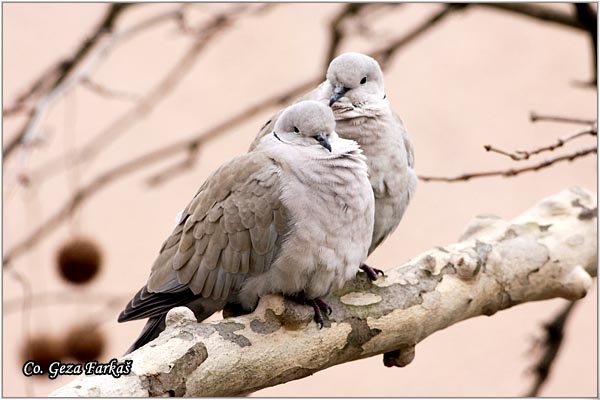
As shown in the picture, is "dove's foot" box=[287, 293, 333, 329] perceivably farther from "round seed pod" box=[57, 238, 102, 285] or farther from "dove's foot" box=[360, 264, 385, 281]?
"round seed pod" box=[57, 238, 102, 285]

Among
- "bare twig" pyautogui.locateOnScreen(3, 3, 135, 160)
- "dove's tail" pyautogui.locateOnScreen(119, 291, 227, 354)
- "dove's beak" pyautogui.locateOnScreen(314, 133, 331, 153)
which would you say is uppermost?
"bare twig" pyautogui.locateOnScreen(3, 3, 135, 160)

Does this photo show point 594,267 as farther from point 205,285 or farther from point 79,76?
point 79,76

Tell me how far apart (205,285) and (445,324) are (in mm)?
477

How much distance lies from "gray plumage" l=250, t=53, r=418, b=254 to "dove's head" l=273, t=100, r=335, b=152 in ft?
0.46

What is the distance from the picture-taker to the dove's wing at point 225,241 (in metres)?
1.47

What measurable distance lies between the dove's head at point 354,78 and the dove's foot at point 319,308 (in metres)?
0.36

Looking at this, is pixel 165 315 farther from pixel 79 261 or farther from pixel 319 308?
pixel 79 261

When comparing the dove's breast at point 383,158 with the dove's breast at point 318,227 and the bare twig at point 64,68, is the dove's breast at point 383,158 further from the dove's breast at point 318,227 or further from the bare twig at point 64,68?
the bare twig at point 64,68

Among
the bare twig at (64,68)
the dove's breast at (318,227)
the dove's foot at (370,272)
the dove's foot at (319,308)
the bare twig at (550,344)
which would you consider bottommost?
the bare twig at (550,344)

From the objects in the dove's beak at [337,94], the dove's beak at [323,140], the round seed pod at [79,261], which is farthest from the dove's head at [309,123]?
the round seed pod at [79,261]

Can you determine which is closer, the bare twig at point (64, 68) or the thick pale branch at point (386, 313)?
the thick pale branch at point (386, 313)

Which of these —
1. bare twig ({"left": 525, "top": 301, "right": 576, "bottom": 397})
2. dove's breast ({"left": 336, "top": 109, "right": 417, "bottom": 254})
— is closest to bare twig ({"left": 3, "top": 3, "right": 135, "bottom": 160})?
dove's breast ({"left": 336, "top": 109, "right": 417, "bottom": 254})

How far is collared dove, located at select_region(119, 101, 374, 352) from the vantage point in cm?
147

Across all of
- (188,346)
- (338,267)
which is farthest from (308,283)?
(188,346)
